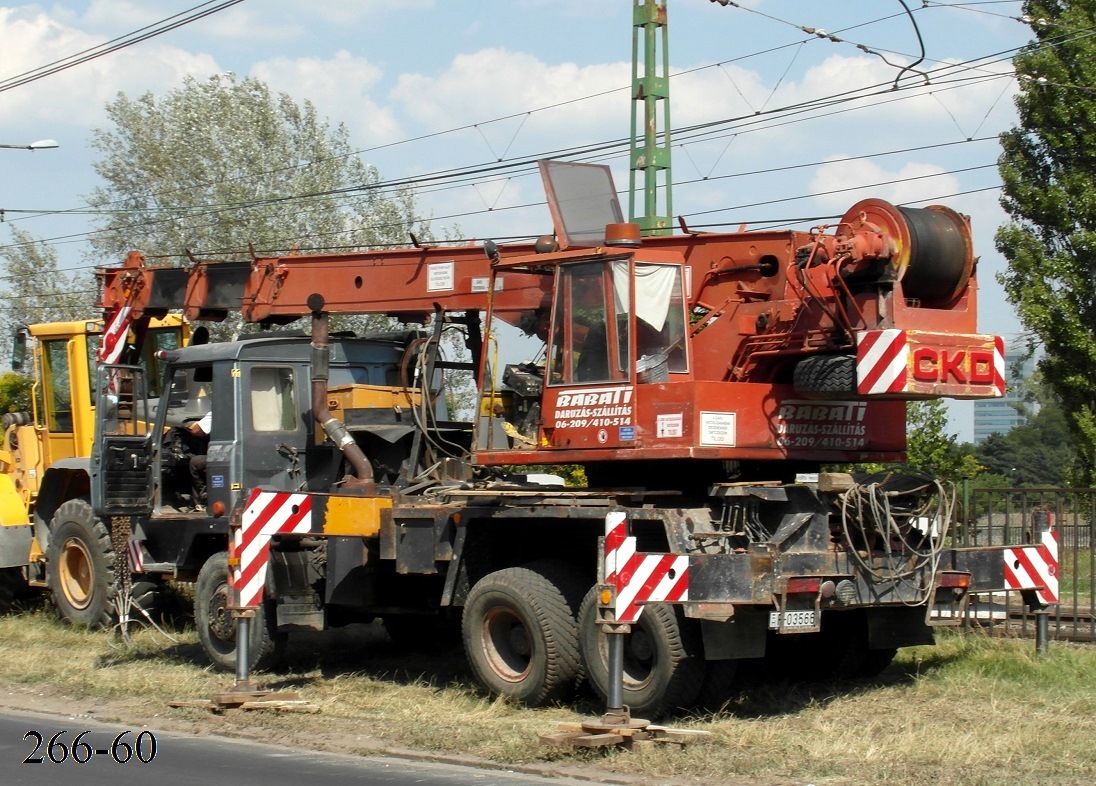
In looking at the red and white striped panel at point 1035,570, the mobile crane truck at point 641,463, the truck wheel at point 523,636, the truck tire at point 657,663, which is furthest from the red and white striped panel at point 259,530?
the red and white striped panel at point 1035,570

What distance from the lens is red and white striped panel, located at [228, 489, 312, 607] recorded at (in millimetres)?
11406

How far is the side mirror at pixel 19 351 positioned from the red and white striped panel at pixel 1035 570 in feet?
36.7

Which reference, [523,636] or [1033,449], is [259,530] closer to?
[523,636]

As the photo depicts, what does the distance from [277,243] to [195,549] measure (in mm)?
20664

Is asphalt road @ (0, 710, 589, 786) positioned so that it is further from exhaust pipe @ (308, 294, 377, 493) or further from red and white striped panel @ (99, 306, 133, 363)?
red and white striped panel @ (99, 306, 133, 363)

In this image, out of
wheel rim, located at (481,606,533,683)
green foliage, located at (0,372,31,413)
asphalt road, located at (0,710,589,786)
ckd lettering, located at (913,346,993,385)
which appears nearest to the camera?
asphalt road, located at (0,710,589,786)

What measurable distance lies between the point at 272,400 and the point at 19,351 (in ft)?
15.5

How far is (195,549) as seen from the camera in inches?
562

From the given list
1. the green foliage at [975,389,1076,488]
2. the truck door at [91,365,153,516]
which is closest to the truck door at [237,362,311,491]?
the truck door at [91,365,153,516]

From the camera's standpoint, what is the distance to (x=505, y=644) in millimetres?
11320

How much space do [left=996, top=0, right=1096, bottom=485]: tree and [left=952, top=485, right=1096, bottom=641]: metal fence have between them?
15.3 m

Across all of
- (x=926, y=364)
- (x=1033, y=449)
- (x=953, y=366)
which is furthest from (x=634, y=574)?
(x=1033, y=449)

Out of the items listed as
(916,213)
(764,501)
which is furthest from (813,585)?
(916,213)

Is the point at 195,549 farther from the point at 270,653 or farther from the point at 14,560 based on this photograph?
the point at 14,560
